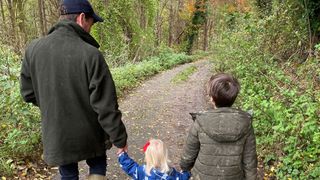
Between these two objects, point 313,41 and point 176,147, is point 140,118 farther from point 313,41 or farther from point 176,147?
point 313,41

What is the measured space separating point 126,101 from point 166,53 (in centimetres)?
1611

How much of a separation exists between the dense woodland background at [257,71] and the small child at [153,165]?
2283mm

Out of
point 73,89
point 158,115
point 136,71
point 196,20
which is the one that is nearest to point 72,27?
point 73,89

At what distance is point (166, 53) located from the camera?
2684 cm

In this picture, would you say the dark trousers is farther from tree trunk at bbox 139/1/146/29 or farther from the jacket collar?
tree trunk at bbox 139/1/146/29

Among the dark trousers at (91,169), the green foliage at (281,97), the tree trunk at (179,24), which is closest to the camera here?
the dark trousers at (91,169)

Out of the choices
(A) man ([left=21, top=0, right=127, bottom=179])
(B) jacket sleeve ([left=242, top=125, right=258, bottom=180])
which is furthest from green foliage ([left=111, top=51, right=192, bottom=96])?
(B) jacket sleeve ([left=242, top=125, right=258, bottom=180])

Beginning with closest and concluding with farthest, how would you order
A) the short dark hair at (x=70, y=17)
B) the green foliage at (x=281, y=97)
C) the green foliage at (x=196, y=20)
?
1. the short dark hair at (x=70, y=17)
2. the green foliage at (x=281, y=97)
3. the green foliage at (x=196, y=20)

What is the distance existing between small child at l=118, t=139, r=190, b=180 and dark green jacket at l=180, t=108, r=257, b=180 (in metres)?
0.29

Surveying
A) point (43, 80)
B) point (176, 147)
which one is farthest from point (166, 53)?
point (43, 80)

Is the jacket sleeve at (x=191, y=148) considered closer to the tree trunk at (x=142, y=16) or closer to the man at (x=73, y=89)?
the man at (x=73, y=89)

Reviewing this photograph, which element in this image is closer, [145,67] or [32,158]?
[32,158]

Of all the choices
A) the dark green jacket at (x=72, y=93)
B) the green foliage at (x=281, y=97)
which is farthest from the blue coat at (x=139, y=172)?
the green foliage at (x=281, y=97)

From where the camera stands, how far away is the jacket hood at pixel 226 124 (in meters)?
3.10
